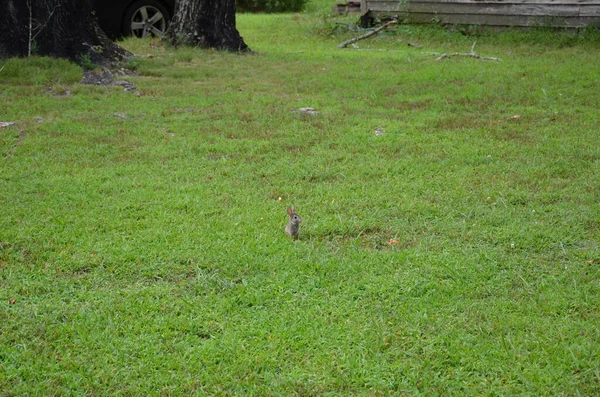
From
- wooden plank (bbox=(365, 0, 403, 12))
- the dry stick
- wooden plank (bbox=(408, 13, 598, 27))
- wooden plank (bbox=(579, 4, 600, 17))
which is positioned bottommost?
the dry stick

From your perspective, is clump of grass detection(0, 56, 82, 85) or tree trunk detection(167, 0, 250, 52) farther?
tree trunk detection(167, 0, 250, 52)

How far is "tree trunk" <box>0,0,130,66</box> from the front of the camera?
8578 mm

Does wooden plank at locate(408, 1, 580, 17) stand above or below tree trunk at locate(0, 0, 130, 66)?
above

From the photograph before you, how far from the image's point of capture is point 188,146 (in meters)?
6.11

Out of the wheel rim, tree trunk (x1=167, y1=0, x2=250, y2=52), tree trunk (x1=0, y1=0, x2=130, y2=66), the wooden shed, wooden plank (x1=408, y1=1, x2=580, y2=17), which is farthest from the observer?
wooden plank (x1=408, y1=1, x2=580, y2=17)

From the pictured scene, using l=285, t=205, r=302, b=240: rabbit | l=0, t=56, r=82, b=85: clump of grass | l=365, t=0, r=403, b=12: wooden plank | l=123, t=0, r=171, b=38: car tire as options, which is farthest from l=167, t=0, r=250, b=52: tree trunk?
l=285, t=205, r=302, b=240: rabbit

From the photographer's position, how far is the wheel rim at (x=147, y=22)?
12.6m

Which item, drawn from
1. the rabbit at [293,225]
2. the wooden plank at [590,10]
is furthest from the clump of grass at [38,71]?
the wooden plank at [590,10]

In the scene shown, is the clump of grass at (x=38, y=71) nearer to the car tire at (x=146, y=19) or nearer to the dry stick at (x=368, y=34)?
the car tire at (x=146, y=19)

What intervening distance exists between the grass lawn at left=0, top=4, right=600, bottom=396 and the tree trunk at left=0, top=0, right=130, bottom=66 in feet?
2.22

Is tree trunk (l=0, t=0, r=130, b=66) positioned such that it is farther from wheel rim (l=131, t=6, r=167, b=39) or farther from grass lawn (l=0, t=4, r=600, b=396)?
wheel rim (l=131, t=6, r=167, b=39)

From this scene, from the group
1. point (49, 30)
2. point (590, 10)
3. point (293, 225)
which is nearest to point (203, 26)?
point (49, 30)

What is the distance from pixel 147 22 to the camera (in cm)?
1260

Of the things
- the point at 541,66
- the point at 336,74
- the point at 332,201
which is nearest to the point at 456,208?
the point at 332,201
